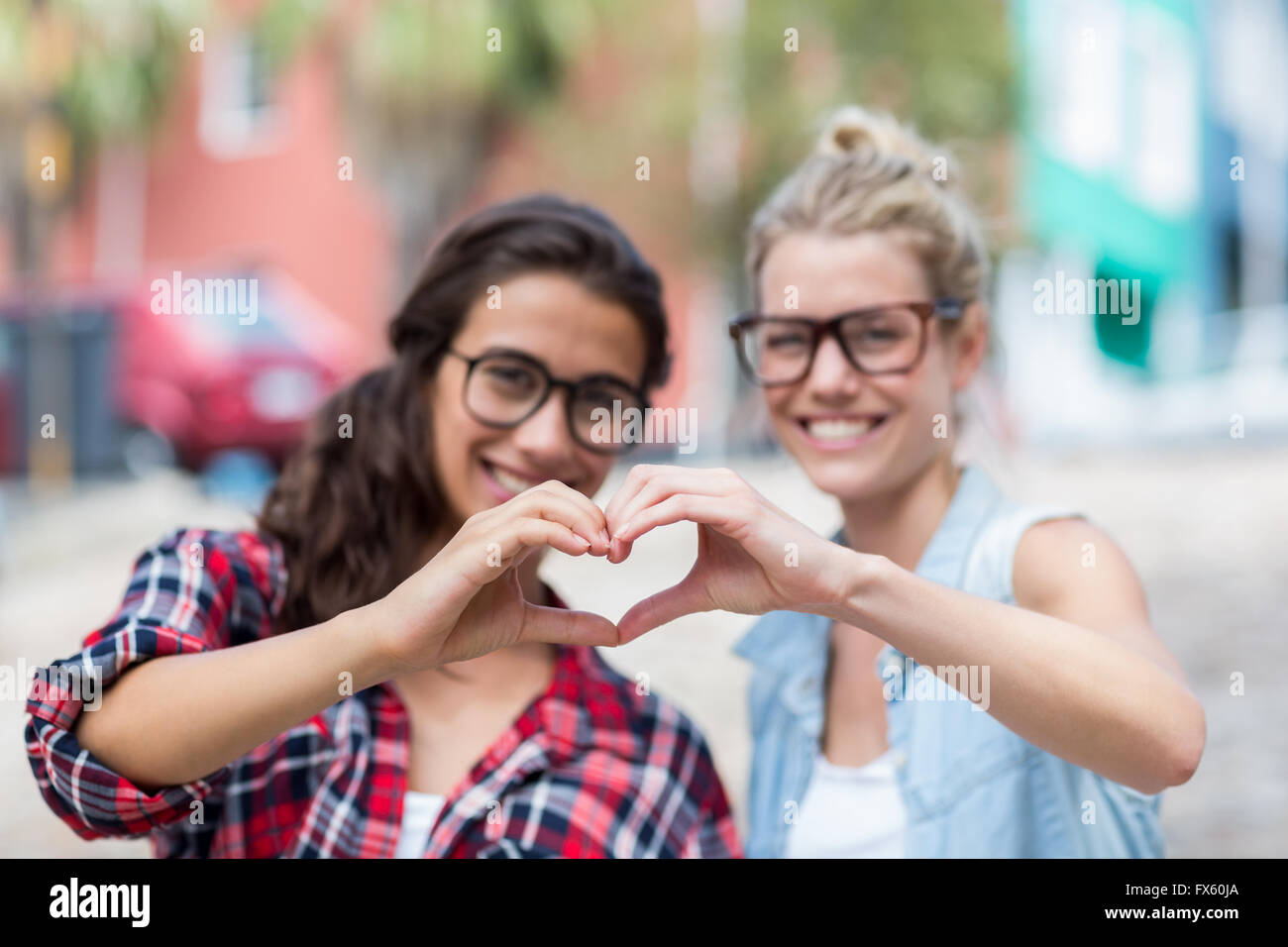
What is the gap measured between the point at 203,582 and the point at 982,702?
112 centimetres

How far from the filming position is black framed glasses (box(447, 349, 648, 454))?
78.3 inches

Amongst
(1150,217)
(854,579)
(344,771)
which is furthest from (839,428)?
(1150,217)

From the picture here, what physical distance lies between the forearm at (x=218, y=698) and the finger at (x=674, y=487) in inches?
13.3

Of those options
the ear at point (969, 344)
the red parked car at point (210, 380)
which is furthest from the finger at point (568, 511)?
the red parked car at point (210, 380)

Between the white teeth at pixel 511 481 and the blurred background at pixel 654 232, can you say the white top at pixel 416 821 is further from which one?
the blurred background at pixel 654 232

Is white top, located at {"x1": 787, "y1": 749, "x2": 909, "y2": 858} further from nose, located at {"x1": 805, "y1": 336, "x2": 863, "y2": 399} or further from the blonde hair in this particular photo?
the blonde hair

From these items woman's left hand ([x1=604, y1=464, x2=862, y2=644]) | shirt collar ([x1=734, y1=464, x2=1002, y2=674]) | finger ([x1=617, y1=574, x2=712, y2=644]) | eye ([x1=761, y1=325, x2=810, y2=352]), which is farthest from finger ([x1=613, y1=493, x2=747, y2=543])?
eye ([x1=761, y1=325, x2=810, y2=352])

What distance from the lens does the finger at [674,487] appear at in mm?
1324

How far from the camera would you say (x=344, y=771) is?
1875mm

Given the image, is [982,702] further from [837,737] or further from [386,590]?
[386,590]

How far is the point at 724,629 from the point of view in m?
5.62

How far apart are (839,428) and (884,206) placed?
1.36 ft

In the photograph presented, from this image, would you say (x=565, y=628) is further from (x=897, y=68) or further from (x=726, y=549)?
(x=897, y=68)

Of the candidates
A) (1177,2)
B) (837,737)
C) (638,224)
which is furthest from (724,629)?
(1177,2)
